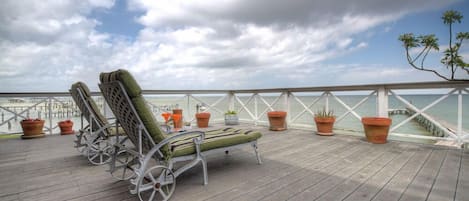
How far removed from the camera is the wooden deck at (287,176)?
74.3 inches

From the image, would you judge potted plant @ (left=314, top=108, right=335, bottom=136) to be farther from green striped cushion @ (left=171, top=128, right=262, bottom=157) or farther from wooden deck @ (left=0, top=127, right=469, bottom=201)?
green striped cushion @ (left=171, top=128, right=262, bottom=157)

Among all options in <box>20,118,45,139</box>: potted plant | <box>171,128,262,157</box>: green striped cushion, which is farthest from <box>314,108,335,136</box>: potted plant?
<box>20,118,45,139</box>: potted plant

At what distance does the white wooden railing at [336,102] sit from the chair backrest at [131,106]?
4152 mm

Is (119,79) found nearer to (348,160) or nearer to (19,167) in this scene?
(19,167)

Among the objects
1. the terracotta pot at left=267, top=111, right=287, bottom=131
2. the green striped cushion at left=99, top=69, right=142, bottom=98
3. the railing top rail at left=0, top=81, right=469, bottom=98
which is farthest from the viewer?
the terracotta pot at left=267, top=111, right=287, bottom=131

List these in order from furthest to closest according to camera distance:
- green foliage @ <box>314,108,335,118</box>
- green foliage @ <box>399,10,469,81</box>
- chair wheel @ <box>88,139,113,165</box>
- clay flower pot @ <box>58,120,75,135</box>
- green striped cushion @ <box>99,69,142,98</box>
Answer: clay flower pot @ <box>58,120,75,135</box> < green foliage @ <box>314,108,335,118</box> < green foliage @ <box>399,10,469,81</box> < chair wheel @ <box>88,139,113,165</box> < green striped cushion @ <box>99,69,142,98</box>

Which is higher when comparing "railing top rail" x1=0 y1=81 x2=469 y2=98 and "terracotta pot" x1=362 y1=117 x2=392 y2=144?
"railing top rail" x1=0 y1=81 x2=469 y2=98

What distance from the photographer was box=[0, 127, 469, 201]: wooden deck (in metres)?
1.89

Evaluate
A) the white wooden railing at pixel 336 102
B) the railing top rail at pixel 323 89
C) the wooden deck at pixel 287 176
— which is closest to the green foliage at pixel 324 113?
the white wooden railing at pixel 336 102

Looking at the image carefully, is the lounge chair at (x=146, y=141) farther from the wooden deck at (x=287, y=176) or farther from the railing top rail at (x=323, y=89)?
the railing top rail at (x=323, y=89)

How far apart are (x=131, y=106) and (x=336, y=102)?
4.58 m

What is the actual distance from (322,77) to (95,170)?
717 centimetres

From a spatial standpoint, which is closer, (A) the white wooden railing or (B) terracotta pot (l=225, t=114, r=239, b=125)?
(A) the white wooden railing

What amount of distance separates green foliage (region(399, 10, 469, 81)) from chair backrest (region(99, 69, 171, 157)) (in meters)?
5.02
